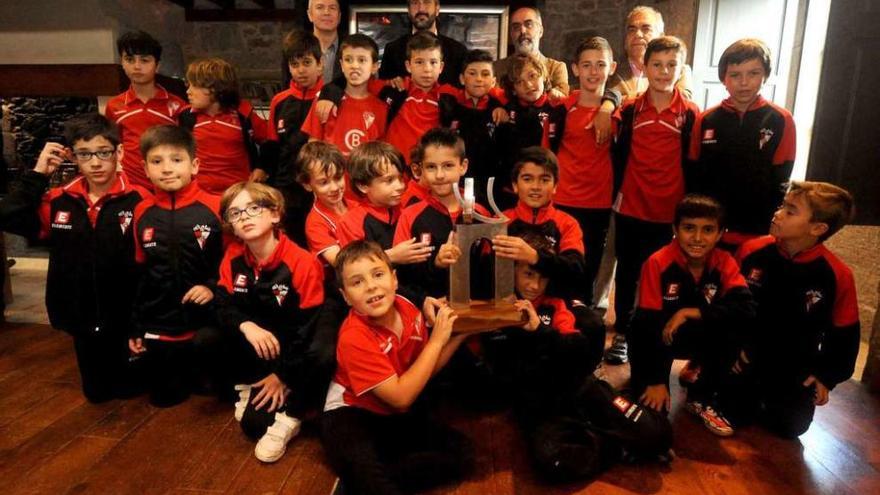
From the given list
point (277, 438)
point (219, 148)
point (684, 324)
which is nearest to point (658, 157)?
point (684, 324)

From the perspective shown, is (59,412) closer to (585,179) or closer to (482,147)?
(482,147)

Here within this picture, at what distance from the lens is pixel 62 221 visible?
88.0 inches

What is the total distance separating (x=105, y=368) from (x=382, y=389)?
53.2 inches

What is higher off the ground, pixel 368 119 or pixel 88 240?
pixel 368 119

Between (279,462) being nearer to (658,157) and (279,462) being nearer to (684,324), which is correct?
(684,324)

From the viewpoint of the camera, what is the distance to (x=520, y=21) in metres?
3.10

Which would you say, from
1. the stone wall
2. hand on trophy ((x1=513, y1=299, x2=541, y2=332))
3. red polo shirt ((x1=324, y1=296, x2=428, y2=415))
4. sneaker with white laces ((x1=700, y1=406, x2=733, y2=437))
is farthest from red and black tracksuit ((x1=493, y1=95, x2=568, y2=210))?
the stone wall

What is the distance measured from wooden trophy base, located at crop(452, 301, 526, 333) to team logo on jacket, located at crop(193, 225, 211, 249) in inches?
44.9

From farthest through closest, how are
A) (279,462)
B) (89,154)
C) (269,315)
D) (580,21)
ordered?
(580,21), (89,154), (269,315), (279,462)

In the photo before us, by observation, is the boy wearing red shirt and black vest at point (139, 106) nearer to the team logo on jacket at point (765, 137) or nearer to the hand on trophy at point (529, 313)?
the hand on trophy at point (529, 313)

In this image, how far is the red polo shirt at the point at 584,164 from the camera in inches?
104

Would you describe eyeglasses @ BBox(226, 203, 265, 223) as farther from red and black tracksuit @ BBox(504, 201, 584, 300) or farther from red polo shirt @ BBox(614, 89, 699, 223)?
red polo shirt @ BBox(614, 89, 699, 223)

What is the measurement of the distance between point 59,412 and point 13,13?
369 centimetres

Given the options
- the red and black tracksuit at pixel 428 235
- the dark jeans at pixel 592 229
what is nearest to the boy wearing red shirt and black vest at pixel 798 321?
the dark jeans at pixel 592 229
